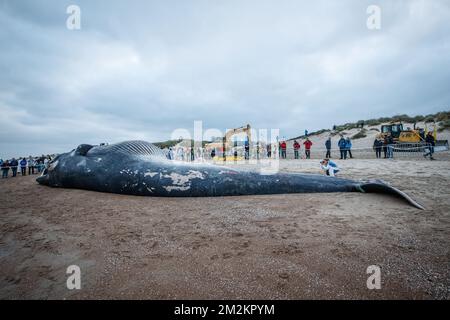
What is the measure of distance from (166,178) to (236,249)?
2.93m

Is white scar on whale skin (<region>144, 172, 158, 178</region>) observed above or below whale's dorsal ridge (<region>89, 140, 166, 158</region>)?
below

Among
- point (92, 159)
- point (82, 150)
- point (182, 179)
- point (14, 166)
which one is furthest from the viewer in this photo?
point (14, 166)

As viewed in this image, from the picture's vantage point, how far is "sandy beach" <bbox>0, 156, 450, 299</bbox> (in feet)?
5.26

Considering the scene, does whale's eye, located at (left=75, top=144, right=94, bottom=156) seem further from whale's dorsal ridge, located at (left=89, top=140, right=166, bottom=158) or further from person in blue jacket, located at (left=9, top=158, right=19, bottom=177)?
person in blue jacket, located at (left=9, top=158, right=19, bottom=177)

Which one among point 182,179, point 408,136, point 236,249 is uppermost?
point 408,136

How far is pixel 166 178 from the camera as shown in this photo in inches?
186

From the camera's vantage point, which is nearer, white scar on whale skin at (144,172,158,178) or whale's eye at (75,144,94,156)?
white scar on whale skin at (144,172,158,178)

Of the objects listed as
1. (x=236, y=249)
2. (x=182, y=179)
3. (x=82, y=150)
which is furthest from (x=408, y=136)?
(x=82, y=150)

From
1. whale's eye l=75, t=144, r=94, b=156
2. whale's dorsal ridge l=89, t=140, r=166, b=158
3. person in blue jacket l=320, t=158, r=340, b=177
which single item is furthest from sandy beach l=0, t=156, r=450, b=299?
person in blue jacket l=320, t=158, r=340, b=177

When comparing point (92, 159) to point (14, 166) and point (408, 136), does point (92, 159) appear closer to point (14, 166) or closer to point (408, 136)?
point (14, 166)

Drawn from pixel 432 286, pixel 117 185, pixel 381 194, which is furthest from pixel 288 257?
pixel 117 185

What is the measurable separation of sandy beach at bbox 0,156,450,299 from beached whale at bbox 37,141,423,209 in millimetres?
544

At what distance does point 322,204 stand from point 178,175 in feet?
9.50
